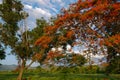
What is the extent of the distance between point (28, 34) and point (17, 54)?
10.8 ft

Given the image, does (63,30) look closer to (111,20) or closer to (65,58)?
(65,58)

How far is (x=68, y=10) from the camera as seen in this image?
65.8 ft

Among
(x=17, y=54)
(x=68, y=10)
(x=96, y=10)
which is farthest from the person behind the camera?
(x=17, y=54)

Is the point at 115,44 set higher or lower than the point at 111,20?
lower

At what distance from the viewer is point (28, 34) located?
46.9 metres

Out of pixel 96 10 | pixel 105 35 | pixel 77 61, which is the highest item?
pixel 96 10

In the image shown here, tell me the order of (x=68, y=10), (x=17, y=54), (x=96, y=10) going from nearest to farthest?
(x=96, y=10) < (x=68, y=10) < (x=17, y=54)

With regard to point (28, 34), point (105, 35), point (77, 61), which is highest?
point (28, 34)

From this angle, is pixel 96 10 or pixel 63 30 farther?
pixel 63 30

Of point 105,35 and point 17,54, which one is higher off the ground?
point 17,54

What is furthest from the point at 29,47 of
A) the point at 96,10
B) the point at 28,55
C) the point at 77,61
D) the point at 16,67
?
the point at 96,10

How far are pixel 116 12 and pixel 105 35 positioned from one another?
5.40ft

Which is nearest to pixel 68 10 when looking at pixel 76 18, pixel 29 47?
pixel 76 18

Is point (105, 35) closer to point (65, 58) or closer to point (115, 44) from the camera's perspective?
point (115, 44)
